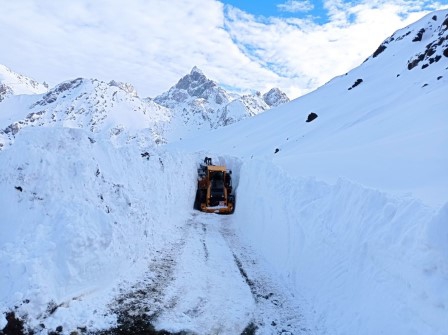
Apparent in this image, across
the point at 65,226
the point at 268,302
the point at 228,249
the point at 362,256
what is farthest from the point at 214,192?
the point at 362,256

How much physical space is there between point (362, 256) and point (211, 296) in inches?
125

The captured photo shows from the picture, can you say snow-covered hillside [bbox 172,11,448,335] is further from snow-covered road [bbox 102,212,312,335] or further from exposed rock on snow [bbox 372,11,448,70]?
exposed rock on snow [bbox 372,11,448,70]

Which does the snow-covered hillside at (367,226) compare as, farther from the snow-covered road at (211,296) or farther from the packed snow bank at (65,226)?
the packed snow bank at (65,226)

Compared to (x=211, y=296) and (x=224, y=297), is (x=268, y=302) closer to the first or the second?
(x=224, y=297)

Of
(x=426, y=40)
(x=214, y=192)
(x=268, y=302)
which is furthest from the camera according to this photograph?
(x=426, y=40)

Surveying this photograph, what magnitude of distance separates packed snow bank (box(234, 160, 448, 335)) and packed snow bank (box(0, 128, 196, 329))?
389 cm

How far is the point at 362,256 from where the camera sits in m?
7.38

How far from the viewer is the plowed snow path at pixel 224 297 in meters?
7.10

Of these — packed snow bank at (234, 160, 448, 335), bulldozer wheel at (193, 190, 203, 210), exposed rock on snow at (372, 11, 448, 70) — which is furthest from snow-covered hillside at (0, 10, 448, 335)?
exposed rock on snow at (372, 11, 448, 70)

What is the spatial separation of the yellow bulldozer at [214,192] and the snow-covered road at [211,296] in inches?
313

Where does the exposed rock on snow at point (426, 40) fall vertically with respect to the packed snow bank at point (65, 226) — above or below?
above

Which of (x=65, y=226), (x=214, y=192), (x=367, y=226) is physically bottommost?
(x=214, y=192)

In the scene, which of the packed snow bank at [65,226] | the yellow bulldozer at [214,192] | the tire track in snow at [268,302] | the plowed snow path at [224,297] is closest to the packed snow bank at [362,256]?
the tire track in snow at [268,302]

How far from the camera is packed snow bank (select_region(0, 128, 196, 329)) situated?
689 cm
